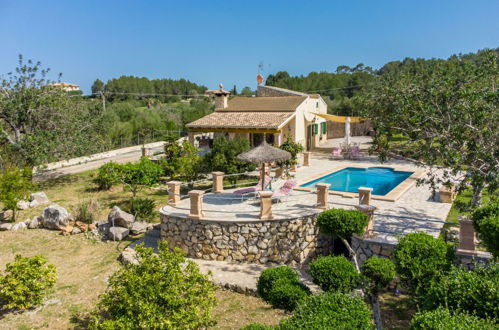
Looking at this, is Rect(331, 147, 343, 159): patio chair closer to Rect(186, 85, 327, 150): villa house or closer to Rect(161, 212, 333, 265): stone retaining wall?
Rect(186, 85, 327, 150): villa house

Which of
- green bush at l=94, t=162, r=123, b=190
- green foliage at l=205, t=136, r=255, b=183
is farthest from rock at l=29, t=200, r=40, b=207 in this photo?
green foliage at l=205, t=136, r=255, b=183

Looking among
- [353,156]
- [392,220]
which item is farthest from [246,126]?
[392,220]

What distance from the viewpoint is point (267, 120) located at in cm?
2831

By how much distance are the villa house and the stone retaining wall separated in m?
13.9

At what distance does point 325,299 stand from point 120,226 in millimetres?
12043

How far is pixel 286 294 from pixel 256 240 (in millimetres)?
5036

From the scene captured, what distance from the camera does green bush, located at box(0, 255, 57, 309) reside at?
981cm

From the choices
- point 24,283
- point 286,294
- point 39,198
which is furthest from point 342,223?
point 39,198

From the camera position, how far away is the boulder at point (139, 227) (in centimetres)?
1609

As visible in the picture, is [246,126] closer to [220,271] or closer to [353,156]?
[353,156]

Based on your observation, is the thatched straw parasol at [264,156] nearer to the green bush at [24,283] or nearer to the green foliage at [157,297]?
the green foliage at [157,297]

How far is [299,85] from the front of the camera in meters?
73.1

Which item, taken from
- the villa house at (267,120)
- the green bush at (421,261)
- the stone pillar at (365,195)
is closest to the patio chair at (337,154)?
the villa house at (267,120)

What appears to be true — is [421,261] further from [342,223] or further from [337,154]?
[337,154]
